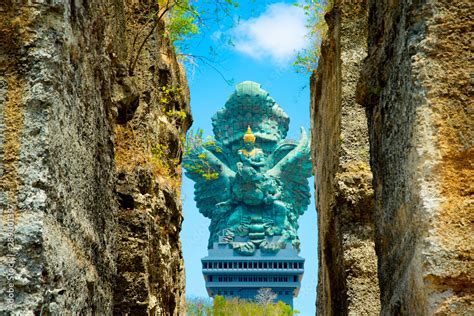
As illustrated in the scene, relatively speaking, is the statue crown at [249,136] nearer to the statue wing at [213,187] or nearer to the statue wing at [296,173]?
the statue wing at [213,187]

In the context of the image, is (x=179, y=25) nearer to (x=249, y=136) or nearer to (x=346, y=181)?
(x=346, y=181)

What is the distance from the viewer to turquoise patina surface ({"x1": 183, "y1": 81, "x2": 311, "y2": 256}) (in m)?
44.5

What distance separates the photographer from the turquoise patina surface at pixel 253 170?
146ft

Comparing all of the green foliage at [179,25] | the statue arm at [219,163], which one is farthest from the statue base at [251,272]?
the green foliage at [179,25]

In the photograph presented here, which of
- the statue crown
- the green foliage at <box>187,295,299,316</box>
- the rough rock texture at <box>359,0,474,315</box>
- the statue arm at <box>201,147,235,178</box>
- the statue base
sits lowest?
the rough rock texture at <box>359,0,474,315</box>

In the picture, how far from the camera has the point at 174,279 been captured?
366 inches

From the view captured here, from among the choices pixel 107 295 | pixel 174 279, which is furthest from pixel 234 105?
pixel 107 295

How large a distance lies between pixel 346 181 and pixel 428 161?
4.32m

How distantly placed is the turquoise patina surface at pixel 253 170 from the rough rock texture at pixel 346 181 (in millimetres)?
34536

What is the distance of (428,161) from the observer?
139 inches

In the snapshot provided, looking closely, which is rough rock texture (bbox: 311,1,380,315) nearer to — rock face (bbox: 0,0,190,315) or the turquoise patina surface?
rock face (bbox: 0,0,190,315)

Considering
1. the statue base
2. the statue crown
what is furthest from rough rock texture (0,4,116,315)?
the statue base

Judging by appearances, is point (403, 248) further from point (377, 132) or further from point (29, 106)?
point (29, 106)

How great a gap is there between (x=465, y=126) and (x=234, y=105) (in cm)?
4137
